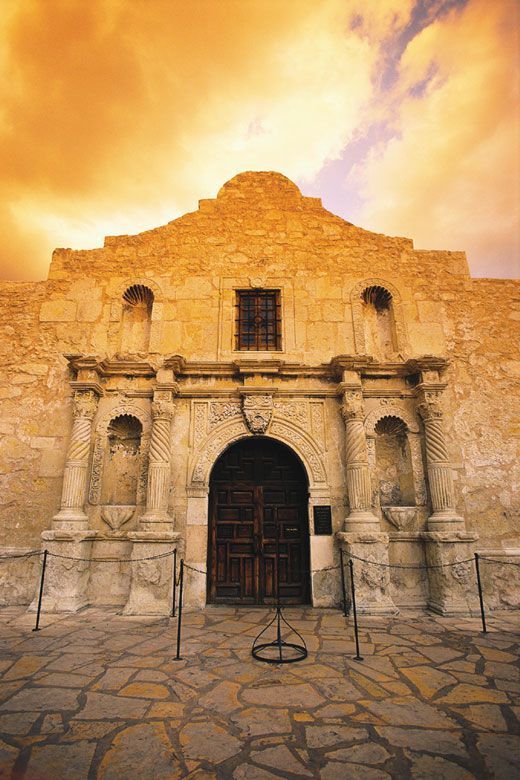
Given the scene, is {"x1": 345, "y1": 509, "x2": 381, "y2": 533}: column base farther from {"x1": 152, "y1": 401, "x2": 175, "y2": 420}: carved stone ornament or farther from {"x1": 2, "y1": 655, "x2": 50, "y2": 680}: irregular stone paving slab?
{"x1": 2, "y1": 655, "x2": 50, "y2": 680}: irregular stone paving slab

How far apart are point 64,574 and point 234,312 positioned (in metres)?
5.37

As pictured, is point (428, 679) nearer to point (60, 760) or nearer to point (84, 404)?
point (60, 760)

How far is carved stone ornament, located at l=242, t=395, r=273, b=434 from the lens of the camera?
7387 mm

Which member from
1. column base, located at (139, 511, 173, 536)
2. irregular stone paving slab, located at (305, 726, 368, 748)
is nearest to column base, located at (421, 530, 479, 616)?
irregular stone paving slab, located at (305, 726, 368, 748)

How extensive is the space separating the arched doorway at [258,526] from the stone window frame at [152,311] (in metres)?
2.61

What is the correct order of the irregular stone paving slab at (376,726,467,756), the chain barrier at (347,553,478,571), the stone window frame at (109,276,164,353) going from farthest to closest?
the stone window frame at (109,276,164,353) → the chain barrier at (347,553,478,571) → the irregular stone paving slab at (376,726,467,756)

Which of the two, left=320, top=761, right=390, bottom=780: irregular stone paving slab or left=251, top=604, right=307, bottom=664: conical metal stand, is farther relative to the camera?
left=251, top=604, right=307, bottom=664: conical metal stand

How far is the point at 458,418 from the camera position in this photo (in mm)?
7668

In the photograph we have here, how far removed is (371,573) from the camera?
6414mm

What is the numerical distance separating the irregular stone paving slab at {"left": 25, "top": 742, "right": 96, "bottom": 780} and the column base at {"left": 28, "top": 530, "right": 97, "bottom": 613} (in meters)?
3.93

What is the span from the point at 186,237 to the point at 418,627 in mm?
7983

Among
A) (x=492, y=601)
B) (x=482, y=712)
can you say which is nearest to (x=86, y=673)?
(x=482, y=712)

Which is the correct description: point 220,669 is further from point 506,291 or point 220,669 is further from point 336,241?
point 506,291

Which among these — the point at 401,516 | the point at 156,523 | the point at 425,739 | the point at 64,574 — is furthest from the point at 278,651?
the point at 64,574
